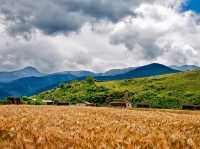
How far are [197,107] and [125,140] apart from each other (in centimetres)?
8438

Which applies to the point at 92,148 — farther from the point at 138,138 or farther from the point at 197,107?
the point at 197,107

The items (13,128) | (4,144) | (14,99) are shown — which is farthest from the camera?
(14,99)

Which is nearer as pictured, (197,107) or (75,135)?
(75,135)

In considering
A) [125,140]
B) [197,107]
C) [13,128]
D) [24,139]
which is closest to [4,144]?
[24,139]

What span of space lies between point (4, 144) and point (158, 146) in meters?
3.88

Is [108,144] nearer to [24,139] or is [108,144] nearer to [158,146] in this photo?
[158,146]

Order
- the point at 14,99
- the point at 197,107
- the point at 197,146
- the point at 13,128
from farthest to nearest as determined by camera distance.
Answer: the point at 14,99 → the point at 197,107 → the point at 13,128 → the point at 197,146

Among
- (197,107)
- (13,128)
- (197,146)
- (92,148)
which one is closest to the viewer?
(92,148)

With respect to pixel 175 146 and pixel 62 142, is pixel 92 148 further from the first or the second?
pixel 175 146

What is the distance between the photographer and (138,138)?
1112 cm

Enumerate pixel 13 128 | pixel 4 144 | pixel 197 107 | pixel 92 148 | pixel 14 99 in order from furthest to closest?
1. pixel 14 99
2. pixel 197 107
3. pixel 13 128
4. pixel 4 144
5. pixel 92 148

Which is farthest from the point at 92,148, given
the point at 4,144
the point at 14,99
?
the point at 14,99

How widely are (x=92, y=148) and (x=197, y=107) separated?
85.5 meters

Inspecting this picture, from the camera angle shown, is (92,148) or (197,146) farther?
(197,146)
